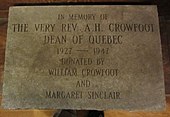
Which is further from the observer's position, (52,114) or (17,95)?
(52,114)

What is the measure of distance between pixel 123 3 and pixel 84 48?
14.1 inches

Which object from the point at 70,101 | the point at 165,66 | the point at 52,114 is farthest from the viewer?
the point at 52,114

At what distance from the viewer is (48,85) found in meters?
1.75

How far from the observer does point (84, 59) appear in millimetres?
1763

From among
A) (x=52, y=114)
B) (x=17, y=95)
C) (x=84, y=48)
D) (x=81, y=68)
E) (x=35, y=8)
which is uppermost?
(x=35, y=8)

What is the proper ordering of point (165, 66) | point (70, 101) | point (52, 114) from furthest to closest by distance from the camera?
1. point (52, 114)
2. point (165, 66)
3. point (70, 101)

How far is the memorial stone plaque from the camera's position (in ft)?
5.66

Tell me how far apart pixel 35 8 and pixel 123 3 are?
52 centimetres

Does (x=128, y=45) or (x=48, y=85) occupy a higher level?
(x=128, y=45)

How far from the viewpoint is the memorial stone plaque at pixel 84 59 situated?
1725 millimetres

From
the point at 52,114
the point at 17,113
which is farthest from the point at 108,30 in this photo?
the point at 17,113

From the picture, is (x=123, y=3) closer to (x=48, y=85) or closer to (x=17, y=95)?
(x=48, y=85)

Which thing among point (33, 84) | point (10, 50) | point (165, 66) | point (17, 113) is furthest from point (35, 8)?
point (17, 113)

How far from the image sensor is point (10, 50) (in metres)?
1.80
